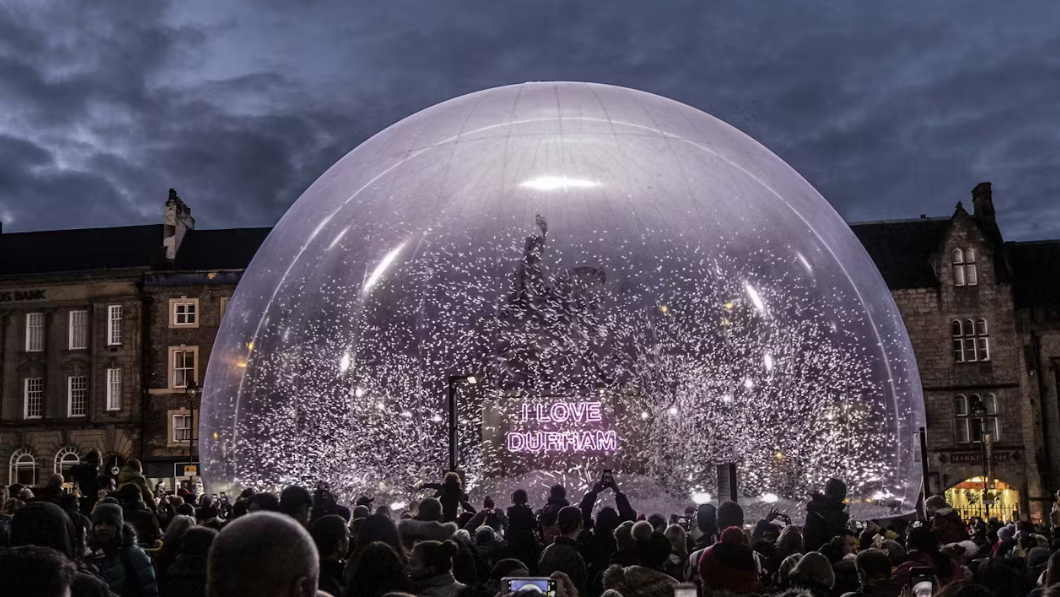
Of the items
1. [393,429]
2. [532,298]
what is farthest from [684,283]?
[393,429]

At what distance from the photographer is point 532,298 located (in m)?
9.66

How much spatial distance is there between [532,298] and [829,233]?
3.04 m

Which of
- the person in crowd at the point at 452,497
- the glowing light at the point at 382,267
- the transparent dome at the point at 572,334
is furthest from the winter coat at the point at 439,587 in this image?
the glowing light at the point at 382,267

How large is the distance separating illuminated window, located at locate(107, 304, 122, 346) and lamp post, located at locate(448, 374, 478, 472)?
1393 inches

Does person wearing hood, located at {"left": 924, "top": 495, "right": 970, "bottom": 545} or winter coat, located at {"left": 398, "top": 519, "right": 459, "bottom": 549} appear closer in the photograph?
winter coat, located at {"left": 398, "top": 519, "right": 459, "bottom": 549}

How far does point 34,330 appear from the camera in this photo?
42688 mm

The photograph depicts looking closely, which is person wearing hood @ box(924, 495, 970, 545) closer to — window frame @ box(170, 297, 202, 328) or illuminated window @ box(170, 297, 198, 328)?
window frame @ box(170, 297, 202, 328)

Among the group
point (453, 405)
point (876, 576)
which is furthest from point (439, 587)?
point (453, 405)

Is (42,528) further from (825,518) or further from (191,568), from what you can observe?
(825,518)

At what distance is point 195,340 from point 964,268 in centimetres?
2839

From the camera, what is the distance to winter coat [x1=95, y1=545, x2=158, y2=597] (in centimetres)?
527

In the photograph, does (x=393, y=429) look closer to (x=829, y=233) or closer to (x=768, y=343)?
(x=768, y=343)

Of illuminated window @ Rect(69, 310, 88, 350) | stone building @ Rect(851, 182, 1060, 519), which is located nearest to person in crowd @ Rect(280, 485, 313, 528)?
stone building @ Rect(851, 182, 1060, 519)

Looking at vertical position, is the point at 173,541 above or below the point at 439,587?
above
